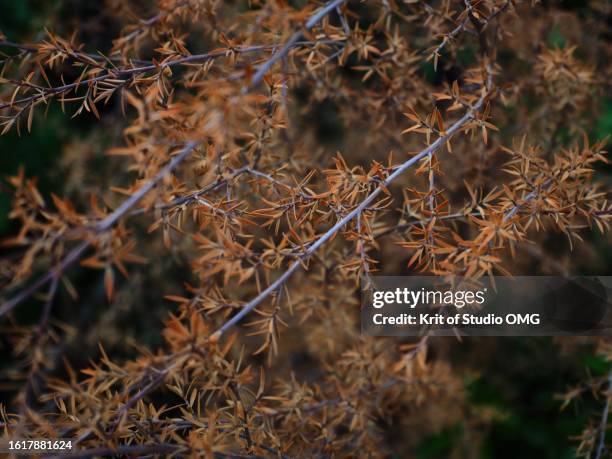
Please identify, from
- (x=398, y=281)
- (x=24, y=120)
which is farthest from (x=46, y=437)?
(x=24, y=120)

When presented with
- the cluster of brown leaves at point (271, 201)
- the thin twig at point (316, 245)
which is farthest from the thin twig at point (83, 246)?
the thin twig at point (316, 245)

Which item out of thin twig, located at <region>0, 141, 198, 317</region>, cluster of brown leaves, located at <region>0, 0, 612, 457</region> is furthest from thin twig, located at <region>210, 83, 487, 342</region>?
thin twig, located at <region>0, 141, 198, 317</region>

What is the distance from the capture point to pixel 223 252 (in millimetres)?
774

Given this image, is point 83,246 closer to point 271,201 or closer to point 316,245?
point 316,245

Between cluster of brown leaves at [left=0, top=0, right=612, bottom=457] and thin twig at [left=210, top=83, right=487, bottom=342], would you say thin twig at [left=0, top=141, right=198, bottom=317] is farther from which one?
thin twig at [left=210, top=83, right=487, bottom=342]

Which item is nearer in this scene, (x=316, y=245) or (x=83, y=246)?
(x=83, y=246)

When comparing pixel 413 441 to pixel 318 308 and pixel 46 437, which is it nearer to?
pixel 318 308

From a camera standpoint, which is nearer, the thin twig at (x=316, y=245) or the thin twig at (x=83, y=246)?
the thin twig at (x=83, y=246)

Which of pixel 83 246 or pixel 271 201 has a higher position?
pixel 271 201

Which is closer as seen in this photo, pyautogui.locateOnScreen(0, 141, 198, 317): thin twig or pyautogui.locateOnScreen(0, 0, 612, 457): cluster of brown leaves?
pyautogui.locateOnScreen(0, 141, 198, 317): thin twig

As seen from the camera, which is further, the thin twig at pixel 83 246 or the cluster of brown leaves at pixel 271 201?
the cluster of brown leaves at pixel 271 201

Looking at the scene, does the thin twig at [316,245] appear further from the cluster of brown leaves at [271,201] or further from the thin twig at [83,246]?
the thin twig at [83,246]

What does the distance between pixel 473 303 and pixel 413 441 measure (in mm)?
1308

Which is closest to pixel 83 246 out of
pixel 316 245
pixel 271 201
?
pixel 316 245
